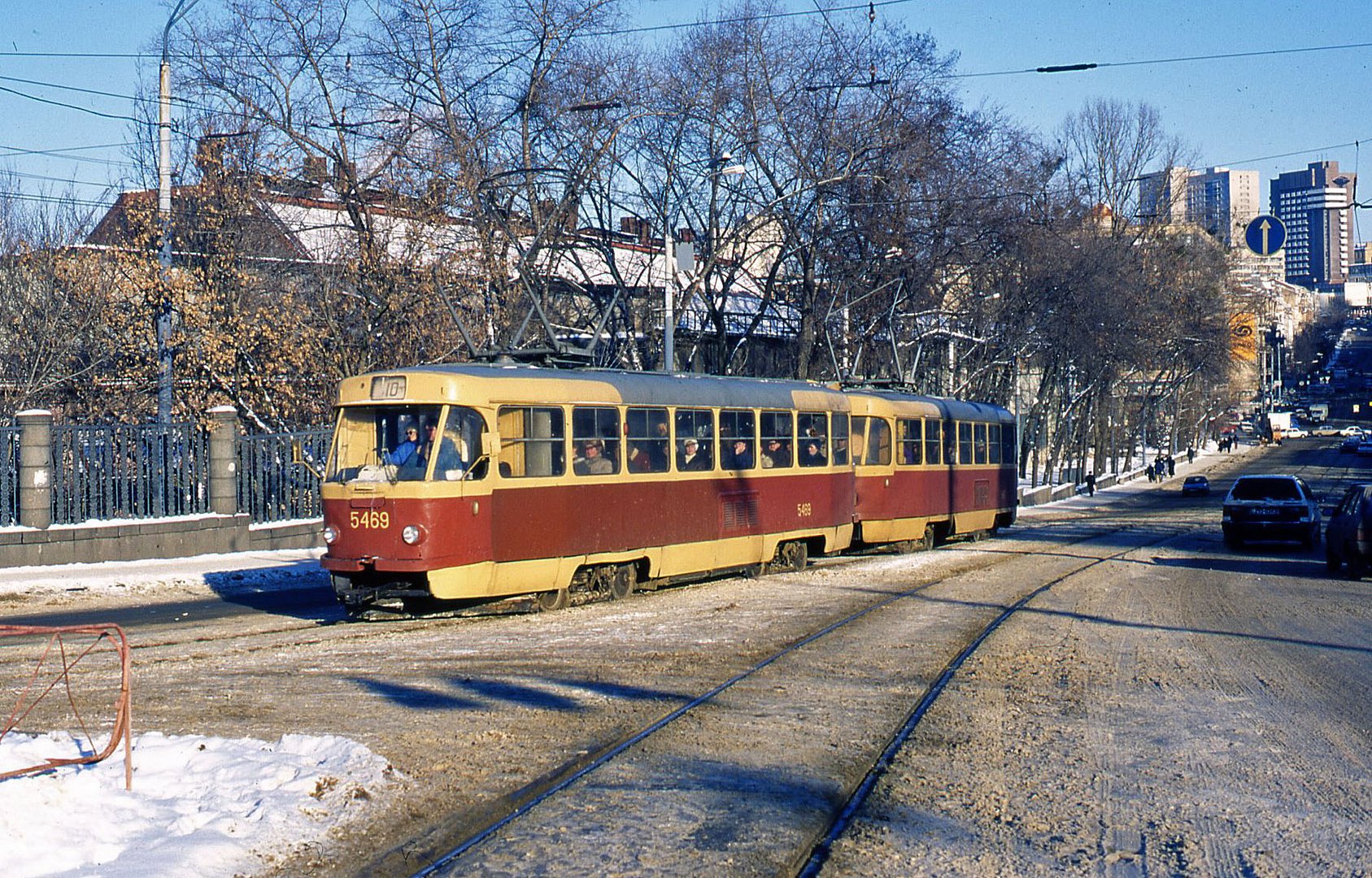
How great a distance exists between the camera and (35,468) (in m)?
20.4

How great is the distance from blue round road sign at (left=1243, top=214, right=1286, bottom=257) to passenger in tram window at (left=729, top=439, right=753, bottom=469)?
2702 centimetres

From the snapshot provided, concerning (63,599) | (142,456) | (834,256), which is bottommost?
(63,599)

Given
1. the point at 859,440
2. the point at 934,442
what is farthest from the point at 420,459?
the point at 934,442

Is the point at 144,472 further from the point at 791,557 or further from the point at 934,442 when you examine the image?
the point at 934,442

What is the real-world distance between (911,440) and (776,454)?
5.67 metres

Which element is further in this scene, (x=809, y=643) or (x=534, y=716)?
(x=809, y=643)

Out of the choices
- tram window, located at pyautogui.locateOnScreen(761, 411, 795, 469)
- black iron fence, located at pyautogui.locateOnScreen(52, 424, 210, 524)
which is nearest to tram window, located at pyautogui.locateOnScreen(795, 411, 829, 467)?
tram window, located at pyautogui.locateOnScreen(761, 411, 795, 469)

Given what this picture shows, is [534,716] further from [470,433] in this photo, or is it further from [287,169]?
[287,169]

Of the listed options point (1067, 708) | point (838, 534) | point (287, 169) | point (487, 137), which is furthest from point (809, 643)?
point (487, 137)

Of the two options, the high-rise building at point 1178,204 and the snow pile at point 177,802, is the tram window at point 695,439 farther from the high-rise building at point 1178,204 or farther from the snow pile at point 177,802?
the high-rise building at point 1178,204

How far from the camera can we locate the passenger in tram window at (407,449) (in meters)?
14.5

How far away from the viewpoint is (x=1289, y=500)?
2833cm

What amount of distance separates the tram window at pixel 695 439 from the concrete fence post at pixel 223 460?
352 inches

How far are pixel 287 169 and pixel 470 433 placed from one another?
16.5 metres
